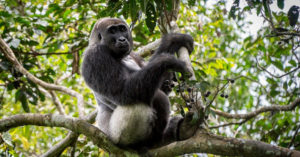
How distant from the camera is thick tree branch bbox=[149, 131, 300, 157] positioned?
94.3 inches

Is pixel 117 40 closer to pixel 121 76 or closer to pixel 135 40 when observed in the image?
pixel 121 76

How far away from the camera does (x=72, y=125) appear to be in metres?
3.81

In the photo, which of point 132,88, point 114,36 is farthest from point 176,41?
point 132,88

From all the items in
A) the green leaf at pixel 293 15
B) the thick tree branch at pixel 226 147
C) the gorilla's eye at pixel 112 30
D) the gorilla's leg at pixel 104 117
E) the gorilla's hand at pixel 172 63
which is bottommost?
the gorilla's leg at pixel 104 117

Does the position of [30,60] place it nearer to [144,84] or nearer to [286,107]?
[144,84]

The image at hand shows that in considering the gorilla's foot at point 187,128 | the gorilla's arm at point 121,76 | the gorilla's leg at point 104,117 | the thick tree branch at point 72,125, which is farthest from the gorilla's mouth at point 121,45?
the gorilla's foot at point 187,128

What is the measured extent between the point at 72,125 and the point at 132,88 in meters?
0.92

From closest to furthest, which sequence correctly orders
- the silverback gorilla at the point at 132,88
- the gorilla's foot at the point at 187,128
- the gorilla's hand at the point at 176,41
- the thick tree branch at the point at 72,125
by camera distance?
the gorilla's foot at the point at 187,128 < the thick tree branch at the point at 72,125 < the silverback gorilla at the point at 132,88 < the gorilla's hand at the point at 176,41

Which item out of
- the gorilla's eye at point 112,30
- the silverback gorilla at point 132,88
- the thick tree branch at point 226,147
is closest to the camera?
the thick tree branch at point 226,147

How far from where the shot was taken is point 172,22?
4.41 meters

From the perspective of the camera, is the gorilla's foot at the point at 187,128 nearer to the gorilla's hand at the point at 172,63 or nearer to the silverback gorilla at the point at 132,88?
the silverback gorilla at the point at 132,88

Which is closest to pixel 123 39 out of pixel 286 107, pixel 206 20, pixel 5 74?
pixel 286 107

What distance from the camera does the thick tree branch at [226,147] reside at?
7.86 ft

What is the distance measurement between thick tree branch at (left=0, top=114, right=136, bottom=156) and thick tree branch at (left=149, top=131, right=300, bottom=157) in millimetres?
903
